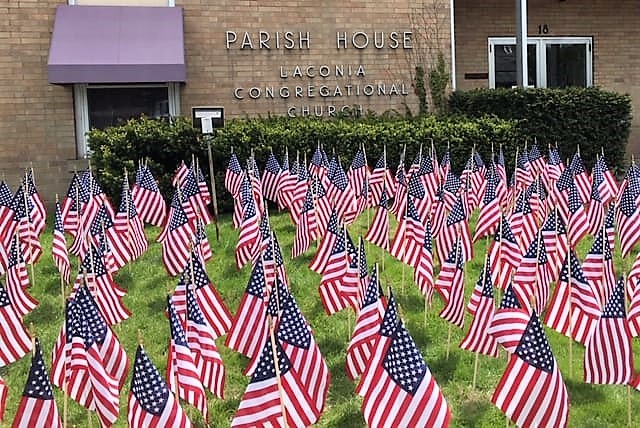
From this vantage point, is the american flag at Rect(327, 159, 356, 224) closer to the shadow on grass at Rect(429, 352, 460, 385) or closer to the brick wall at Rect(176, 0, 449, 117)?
the shadow on grass at Rect(429, 352, 460, 385)

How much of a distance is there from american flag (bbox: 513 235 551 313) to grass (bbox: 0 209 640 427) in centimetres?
43

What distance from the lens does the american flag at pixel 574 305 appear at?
6016mm

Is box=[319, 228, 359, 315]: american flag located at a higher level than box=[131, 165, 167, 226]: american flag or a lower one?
lower

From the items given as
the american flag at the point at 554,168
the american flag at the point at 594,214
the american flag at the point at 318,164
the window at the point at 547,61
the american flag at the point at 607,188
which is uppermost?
the window at the point at 547,61

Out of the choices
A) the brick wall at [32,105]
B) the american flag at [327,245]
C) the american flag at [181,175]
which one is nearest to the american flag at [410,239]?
the american flag at [327,245]

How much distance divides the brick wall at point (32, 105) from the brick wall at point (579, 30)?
8830 millimetres

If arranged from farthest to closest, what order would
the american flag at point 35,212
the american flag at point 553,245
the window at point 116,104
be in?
the window at point 116,104, the american flag at point 35,212, the american flag at point 553,245

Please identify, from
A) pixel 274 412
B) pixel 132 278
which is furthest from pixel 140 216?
pixel 274 412

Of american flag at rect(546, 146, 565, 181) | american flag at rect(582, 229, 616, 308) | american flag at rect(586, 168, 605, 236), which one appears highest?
american flag at rect(546, 146, 565, 181)

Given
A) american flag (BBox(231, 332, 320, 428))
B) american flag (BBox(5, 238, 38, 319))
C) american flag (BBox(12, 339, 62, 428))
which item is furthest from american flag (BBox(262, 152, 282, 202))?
american flag (BBox(12, 339, 62, 428))

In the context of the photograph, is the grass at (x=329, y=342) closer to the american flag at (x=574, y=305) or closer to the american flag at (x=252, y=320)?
the american flag at (x=574, y=305)

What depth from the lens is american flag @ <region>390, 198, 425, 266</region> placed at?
25.9 ft

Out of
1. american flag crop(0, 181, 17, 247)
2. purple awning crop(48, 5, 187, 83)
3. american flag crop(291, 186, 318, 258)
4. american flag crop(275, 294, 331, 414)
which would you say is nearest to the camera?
american flag crop(275, 294, 331, 414)

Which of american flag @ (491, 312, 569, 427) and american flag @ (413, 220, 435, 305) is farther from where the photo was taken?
american flag @ (413, 220, 435, 305)
